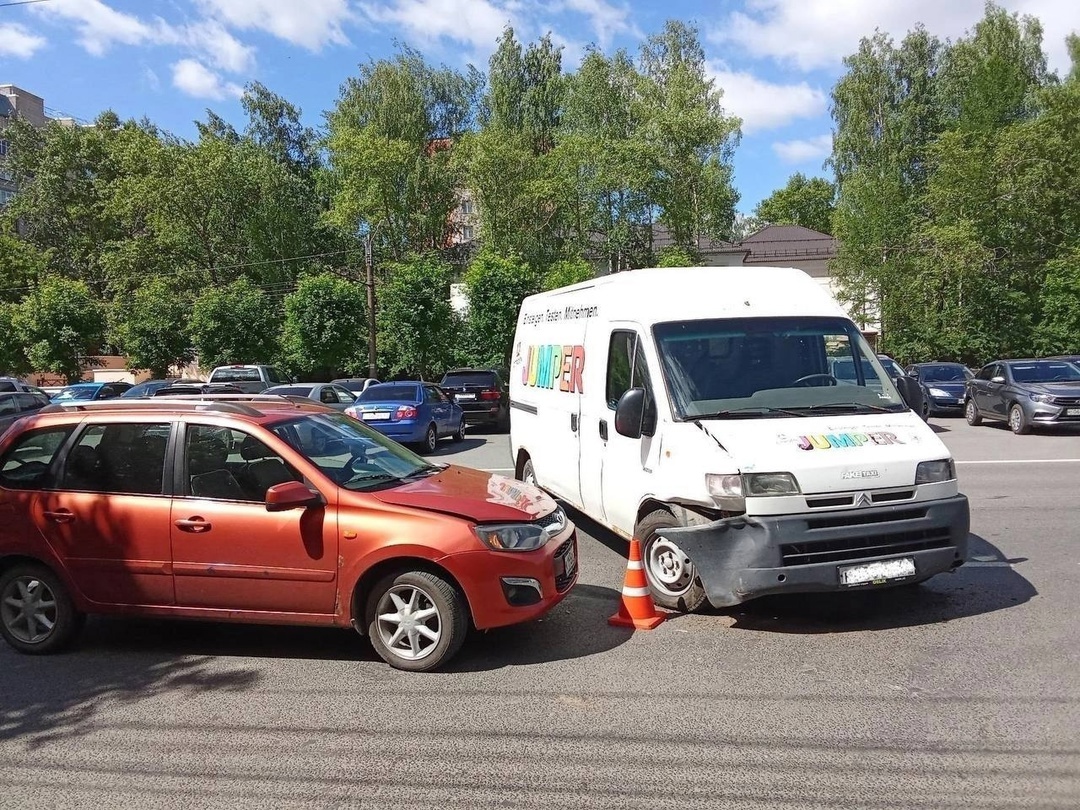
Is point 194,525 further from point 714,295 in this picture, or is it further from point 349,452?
point 714,295

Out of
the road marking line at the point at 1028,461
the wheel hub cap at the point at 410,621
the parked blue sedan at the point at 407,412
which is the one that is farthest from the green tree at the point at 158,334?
the wheel hub cap at the point at 410,621

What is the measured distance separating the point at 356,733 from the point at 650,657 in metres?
1.90

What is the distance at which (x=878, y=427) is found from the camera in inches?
231

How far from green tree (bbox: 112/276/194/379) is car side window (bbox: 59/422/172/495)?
36.8 meters

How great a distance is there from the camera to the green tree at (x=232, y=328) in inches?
1469

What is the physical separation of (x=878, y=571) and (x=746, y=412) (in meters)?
1.37

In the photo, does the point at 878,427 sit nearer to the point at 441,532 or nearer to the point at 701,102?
the point at 441,532

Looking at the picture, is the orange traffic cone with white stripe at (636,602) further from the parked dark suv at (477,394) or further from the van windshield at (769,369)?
the parked dark suv at (477,394)

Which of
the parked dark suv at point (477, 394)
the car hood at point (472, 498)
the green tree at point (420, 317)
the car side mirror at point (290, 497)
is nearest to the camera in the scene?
the car side mirror at point (290, 497)

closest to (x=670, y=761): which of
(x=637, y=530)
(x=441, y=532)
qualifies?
(x=441, y=532)

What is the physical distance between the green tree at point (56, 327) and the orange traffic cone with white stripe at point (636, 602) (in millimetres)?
43621

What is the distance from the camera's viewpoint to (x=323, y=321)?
3512cm

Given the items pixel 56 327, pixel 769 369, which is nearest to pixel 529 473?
pixel 769 369

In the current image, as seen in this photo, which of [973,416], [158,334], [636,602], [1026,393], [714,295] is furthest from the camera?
[158,334]
